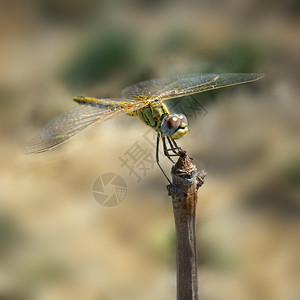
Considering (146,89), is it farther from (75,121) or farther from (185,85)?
(75,121)

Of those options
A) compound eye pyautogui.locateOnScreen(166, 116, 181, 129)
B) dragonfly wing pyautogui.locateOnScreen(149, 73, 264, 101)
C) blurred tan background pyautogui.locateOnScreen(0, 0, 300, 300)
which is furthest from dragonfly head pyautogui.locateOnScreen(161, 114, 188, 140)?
blurred tan background pyautogui.locateOnScreen(0, 0, 300, 300)

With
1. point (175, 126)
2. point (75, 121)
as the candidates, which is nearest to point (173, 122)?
point (175, 126)

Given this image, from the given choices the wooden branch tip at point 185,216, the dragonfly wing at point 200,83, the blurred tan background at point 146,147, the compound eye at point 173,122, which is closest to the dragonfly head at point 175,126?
the compound eye at point 173,122

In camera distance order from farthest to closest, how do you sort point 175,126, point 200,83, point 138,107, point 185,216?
point 200,83 < point 138,107 < point 175,126 < point 185,216

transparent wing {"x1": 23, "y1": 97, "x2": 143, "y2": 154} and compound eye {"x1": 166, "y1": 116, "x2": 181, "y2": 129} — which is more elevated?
transparent wing {"x1": 23, "y1": 97, "x2": 143, "y2": 154}

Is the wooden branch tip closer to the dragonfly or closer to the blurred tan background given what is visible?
the dragonfly

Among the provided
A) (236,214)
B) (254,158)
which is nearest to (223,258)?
(236,214)

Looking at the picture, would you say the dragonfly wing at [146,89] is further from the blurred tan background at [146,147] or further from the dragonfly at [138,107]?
the blurred tan background at [146,147]
